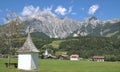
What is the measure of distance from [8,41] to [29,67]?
13068mm

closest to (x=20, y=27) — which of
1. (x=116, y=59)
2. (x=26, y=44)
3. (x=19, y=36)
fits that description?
(x=19, y=36)

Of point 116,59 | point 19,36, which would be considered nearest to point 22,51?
point 19,36

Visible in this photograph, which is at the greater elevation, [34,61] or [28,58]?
[28,58]

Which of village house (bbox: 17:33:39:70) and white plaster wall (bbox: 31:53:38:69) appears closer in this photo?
village house (bbox: 17:33:39:70)

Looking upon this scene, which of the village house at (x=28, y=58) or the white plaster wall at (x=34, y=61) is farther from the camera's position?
the white plaster wall at (x=34, y=61)

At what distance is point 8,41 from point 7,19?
5758 millimetres

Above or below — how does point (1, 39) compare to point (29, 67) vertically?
above

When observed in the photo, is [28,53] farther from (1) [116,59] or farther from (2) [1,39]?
(1) [116,59]

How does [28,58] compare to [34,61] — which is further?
[34,61]

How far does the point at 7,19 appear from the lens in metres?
72.6

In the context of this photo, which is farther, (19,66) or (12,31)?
(12,31)

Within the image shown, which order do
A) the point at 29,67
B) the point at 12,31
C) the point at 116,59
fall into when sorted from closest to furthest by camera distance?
the point at 29,67 < the point at 12,31 < the point at 116,59

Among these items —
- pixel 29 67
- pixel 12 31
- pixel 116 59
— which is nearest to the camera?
pixel 29 67

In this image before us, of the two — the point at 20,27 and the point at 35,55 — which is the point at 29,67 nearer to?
the point at 35,55
